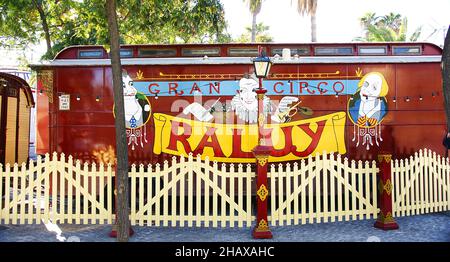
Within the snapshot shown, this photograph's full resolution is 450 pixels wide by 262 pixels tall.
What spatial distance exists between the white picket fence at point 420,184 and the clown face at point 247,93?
118 inches

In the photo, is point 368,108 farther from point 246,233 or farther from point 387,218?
point 246,233

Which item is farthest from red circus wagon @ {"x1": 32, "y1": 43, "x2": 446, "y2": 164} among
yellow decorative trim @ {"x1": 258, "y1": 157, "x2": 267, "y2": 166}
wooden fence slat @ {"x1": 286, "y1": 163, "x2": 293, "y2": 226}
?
yellow decorative trim @ {"x1": 258, "y1": 157, "x2": 267, "y2": 166}

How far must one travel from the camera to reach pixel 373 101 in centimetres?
780

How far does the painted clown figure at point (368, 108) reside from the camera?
307 inches

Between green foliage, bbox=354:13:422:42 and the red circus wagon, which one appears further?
green foliage, bbox=354:13:422:42

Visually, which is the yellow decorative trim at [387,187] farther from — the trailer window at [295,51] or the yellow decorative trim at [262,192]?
the trailer window at [295,51]

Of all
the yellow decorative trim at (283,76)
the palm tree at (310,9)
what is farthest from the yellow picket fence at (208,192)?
the palm tree at (310,9)

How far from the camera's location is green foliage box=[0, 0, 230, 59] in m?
9.45

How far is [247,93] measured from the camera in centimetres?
774

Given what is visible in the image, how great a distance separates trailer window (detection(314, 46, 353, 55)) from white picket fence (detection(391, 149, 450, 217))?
2.54 m

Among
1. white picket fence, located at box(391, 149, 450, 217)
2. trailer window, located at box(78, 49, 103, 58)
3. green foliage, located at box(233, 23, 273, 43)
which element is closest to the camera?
white picket fence, located at box(391, 149, 450, 217)

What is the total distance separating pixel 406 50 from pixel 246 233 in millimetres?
5308

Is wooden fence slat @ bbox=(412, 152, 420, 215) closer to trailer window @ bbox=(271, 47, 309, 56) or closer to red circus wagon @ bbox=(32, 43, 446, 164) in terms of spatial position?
red circus wagon @ bbox=(32, 43, 446, 164)
